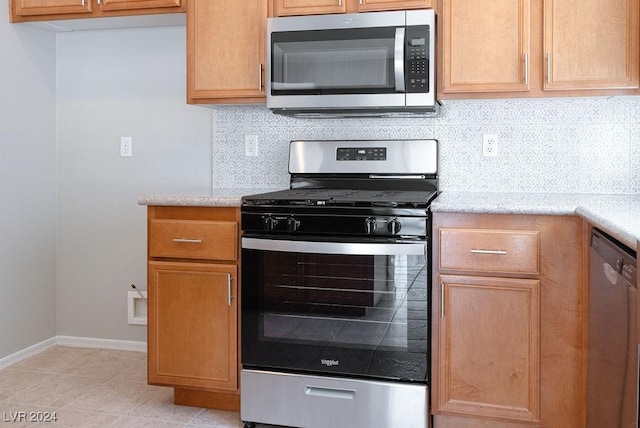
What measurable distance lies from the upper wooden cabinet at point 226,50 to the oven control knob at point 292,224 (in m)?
0.69

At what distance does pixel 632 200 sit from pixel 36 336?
9.81ft

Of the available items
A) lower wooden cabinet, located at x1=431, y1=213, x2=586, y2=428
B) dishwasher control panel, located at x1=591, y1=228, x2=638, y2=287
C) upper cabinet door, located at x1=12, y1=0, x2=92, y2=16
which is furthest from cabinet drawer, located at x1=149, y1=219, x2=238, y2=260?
dishwasher control panel, located at x1=591, y1=228, x2=638, y2=287

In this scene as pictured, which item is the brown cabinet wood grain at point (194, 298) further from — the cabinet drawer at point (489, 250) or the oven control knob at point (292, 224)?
the cabinet drawer at point (489, 250)

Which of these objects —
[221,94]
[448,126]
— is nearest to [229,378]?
[221,94]

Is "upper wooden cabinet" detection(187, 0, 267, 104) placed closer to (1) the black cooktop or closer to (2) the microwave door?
(2) the microwave door

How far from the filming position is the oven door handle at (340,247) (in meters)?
2.16

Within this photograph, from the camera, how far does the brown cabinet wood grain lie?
2391 millimetres

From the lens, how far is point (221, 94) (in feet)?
8.95

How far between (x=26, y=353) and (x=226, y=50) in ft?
6.28

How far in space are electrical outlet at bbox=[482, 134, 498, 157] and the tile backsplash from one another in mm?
17

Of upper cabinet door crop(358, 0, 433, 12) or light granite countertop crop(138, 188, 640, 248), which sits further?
upper cabinet door crop(358, 0, 433, 12)

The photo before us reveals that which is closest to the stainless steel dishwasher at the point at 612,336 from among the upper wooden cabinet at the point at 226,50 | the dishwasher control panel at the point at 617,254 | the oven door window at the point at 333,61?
the dishwasher control panel at the point at 617,254

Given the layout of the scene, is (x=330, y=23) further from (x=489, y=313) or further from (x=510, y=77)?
(x=489, y=313)

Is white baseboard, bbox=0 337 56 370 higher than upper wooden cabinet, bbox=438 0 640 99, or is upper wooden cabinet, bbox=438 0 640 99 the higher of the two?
upper wooden cabinet, bbox=438 0 640 99
